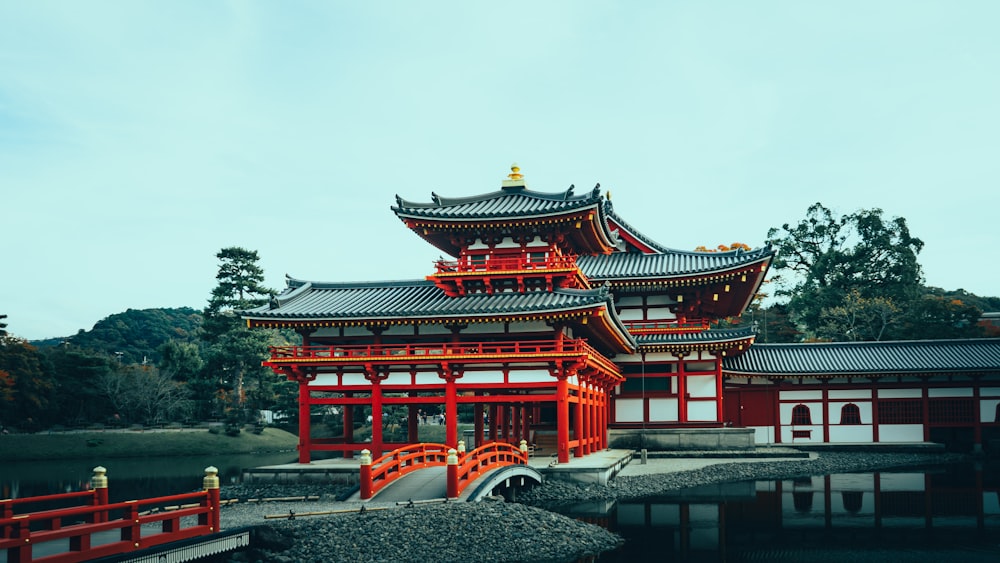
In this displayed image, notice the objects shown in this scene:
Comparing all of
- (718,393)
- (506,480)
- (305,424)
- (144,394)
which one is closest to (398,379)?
(305,424)

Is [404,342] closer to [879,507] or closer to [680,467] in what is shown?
[680,467]

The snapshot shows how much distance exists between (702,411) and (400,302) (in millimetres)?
16852

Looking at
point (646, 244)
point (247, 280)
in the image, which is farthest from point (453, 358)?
point (247, 280)

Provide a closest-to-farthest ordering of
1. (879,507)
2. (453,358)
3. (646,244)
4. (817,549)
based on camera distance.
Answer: (817,549), (879,507), (453,358), (646,244)

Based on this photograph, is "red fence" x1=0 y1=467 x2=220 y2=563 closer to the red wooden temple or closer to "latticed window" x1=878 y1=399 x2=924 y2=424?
the red wooden temple

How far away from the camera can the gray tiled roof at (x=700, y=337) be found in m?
41.3

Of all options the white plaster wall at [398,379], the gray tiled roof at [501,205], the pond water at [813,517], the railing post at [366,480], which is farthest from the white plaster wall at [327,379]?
the railing post at [366,480]

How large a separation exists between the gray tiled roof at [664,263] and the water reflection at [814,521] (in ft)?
35.9

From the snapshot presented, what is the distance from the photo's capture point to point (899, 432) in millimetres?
47844

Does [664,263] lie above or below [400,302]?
above

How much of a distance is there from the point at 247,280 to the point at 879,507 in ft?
198

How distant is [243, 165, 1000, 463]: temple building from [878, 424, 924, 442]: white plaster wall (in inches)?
3.1

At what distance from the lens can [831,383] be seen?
48219 millimetres

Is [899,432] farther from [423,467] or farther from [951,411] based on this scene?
[423,467]
